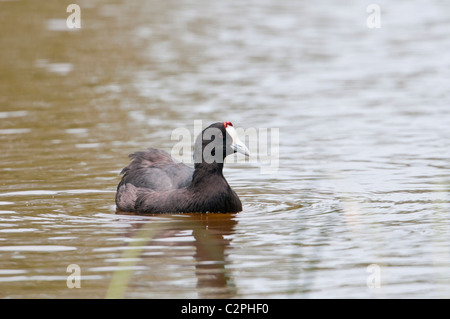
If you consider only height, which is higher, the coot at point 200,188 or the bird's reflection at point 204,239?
the coot at point 200,188

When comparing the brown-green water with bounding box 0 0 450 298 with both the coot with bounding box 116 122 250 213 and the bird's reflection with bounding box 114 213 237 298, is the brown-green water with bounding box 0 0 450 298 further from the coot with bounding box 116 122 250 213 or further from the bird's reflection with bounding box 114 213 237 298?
the coot with bounding box 116 122 250 213

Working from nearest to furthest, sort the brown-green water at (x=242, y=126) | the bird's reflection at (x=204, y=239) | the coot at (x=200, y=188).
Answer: the bird's reflection at (x=204, y=239) → the brown-green water at (x=242, y=126) → the coot at (x=200, y=188)

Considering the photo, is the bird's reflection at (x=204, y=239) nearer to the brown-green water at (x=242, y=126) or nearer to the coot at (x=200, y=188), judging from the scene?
the brown-green water at (x=242, y=126)

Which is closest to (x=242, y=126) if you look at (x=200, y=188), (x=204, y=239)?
(x=200, y=188)

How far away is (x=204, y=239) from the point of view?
399 inches

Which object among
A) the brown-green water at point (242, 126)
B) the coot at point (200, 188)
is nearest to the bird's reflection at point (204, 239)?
the brown-green water at point (242, 126)

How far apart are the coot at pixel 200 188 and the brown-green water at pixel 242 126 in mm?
196

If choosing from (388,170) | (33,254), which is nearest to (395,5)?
(388,170)

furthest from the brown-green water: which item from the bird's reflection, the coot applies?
the coot

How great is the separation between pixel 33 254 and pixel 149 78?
11121 millimetres

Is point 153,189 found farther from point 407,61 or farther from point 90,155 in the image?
point 407,61

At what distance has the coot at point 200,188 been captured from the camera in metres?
11.2

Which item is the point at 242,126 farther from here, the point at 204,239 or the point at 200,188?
the point at 204,239

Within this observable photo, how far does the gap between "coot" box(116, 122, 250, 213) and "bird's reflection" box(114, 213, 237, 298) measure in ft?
0.46
